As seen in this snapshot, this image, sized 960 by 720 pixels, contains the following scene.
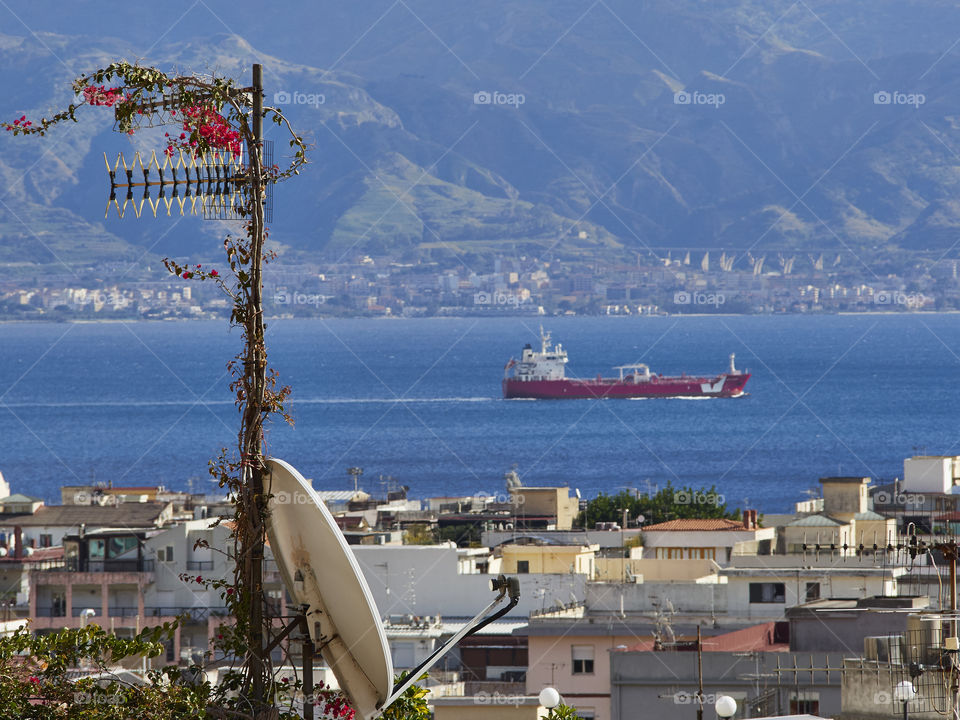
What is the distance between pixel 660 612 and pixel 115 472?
91603 mm

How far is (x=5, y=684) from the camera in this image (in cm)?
458

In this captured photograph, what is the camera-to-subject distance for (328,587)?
176 inches

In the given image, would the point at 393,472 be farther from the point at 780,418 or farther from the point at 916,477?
the point at 916,477

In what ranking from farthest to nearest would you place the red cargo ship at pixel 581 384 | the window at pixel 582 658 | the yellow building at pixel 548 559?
the red cargo ship at pixel 581 384
the yellow building at pixel 548 559
the window at pixel 582 658

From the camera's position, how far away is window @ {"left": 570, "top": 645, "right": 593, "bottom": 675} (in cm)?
2309

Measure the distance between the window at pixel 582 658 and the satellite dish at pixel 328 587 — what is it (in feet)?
61.6

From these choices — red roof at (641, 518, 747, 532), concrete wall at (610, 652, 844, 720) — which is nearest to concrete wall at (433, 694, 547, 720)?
concrete wall at (610, 652, 844, 720)

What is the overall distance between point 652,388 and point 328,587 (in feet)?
562

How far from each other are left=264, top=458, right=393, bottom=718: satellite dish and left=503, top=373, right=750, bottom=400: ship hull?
555 ft

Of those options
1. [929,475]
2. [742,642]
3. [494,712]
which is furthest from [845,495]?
[494,712]

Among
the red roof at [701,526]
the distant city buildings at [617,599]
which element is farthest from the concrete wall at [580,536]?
the red roof at [701,526]

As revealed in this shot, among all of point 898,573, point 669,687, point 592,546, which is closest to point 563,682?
point 669,687

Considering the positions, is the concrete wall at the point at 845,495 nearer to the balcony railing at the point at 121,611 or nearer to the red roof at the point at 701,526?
the red roof at the point at 701,526

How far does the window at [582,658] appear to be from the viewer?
23091mm
